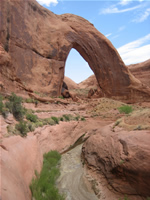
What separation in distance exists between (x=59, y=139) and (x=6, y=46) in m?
10.9

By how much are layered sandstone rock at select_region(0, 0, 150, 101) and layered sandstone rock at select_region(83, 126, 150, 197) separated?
36.4 feet

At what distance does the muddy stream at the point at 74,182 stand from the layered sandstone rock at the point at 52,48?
9.90 m

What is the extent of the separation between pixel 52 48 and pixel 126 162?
57.6 ft

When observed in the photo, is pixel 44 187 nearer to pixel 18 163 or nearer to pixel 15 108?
pixel 18 163

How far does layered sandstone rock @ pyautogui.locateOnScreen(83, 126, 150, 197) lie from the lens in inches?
158

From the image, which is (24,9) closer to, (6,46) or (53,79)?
(6,46)

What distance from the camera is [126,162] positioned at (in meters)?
4.45

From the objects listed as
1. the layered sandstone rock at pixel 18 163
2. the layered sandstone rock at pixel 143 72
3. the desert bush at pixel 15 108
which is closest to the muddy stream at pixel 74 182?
the layered sandstone rock at pixel 18 163

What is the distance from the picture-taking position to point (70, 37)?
21703 millimetres

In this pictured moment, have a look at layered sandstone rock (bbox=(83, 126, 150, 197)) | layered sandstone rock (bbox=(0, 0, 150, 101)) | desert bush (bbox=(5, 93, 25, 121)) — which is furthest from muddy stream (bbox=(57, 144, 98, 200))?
layered sandstone rock (bbox=(0, 0, 150, 101))

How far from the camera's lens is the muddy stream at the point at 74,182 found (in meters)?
4.74

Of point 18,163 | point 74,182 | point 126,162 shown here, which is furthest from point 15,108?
point 126,162

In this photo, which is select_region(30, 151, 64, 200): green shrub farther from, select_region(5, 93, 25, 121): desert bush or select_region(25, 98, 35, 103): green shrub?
select_region(25, 98, 35, 103): green shrub

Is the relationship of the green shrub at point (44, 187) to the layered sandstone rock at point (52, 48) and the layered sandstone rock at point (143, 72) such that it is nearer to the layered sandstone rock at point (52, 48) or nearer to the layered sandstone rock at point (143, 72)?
the layered sandstone rock at point (52, 48)
